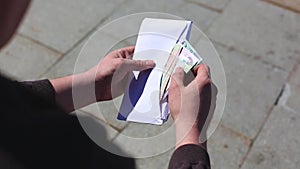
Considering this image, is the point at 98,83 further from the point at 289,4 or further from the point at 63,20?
the point at 289,4

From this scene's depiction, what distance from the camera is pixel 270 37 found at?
3.20 metres

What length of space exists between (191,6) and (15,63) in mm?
1179

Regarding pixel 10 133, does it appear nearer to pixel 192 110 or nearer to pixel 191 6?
pixel 192 110

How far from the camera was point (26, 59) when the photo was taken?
9.91ft

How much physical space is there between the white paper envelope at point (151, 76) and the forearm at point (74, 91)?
0.13 metres

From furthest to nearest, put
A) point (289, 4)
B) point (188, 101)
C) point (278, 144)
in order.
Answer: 1. point (289, 4)
2. point (278, 144)
3. point (188, 101)

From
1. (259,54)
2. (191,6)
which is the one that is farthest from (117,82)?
(191,6)

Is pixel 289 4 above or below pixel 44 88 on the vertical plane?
below

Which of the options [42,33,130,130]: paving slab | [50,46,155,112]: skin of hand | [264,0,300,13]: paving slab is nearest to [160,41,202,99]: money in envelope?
[50,46,155,112]: skin of hand

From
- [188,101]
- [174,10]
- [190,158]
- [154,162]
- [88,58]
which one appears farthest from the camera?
[174,10]

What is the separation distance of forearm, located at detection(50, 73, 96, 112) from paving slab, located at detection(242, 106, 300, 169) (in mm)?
1113

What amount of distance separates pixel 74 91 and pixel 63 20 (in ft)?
5.52

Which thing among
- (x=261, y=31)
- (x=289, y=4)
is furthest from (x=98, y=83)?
(x=289, y=4)

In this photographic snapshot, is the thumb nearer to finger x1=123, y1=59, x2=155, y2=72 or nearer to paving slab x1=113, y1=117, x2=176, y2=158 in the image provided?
finger x1=123, y1=59, x2=155, y2=72
